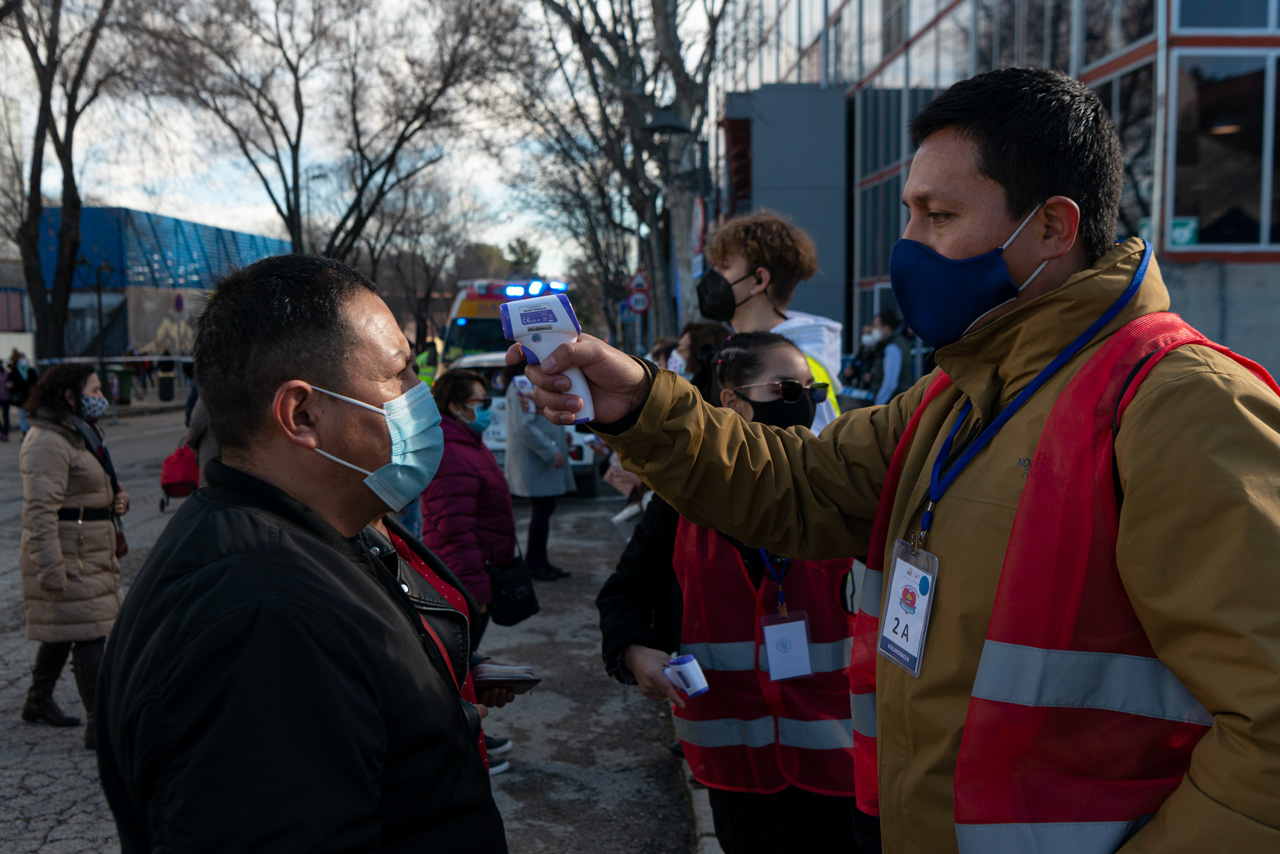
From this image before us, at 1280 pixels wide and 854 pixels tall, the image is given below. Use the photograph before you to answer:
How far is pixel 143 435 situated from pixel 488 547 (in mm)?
18832

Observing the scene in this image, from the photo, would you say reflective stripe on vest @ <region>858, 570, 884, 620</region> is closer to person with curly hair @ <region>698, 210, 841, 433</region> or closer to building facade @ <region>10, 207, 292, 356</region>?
person with curly hair @ <region>698, 210, 841, 433</region>

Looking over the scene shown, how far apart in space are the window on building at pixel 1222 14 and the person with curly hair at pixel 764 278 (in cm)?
741

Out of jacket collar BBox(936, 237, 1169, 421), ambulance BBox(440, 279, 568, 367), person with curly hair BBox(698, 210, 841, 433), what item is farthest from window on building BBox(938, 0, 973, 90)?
jacket collar BBox(936, 237, 1169, 421)

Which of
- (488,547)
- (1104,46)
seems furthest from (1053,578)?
(1104,46)

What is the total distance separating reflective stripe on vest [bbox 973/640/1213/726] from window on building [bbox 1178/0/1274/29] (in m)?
9.88

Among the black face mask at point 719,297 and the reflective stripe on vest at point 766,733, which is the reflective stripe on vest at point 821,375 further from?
the reflective stripe on vest at point 766,733

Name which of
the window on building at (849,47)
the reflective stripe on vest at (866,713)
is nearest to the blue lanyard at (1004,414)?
the reflective stripe on vest at (866,713)

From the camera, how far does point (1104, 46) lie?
33.3ft

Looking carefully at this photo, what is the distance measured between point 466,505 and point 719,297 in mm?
1780

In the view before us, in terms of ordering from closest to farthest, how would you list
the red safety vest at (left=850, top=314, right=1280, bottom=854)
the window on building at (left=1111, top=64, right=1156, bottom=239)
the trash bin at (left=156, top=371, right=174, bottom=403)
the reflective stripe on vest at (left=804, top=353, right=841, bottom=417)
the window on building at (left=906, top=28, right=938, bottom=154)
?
1. the red safety vest at (left=850, top=314, right=1280, bottom=854)
2. the reflective stripe on vest at (left=804, top=353, right=841, bottom=417)
3. the window on building at (left=1111, top=64, right=1156, bottom=239)
4. the window on building at (left=906, top=28, right=938, bottom=154)
5. the trash bin at (left=156, top=371, right=174, bottom=403)

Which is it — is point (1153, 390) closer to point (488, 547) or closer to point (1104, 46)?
point (488, 547)

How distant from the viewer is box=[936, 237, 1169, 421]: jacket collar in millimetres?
1520

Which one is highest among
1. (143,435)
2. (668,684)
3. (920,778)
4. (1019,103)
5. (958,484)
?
(1019,103)

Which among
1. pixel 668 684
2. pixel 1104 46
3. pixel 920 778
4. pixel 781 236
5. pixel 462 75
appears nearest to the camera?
pixel 920 778
